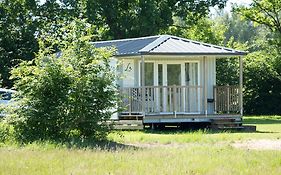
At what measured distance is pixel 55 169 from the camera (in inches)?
428

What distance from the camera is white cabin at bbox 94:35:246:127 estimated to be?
75.8ft

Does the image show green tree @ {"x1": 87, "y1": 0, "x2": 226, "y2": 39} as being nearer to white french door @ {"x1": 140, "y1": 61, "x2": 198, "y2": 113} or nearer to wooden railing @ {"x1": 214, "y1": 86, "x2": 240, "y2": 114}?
white french door @ {"x1": 140, "y1": 61, "x2": 198, "y2": 113}

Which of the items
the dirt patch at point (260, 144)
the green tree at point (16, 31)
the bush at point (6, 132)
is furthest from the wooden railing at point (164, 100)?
the green tree at point (16, 31)

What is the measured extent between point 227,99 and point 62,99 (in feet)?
34.1

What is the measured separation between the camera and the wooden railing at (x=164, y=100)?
23.3 m

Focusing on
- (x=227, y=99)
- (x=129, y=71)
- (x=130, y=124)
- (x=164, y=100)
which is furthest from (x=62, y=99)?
(x=227, y=99)

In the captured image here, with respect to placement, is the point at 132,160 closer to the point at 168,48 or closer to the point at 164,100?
the point at 168,48

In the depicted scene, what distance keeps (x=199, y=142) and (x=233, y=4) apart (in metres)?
25.0

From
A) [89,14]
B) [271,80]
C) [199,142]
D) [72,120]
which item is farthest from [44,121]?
[271,80]

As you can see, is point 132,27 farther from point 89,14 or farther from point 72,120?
point 72,120

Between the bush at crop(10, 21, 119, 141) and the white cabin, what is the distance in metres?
5.49

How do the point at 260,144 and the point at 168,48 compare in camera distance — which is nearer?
the point at 260,144

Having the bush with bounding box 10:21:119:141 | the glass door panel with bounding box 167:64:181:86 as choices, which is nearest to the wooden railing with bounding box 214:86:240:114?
the glass door panel with bounding box 167:64:181:86

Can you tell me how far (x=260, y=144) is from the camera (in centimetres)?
1700
